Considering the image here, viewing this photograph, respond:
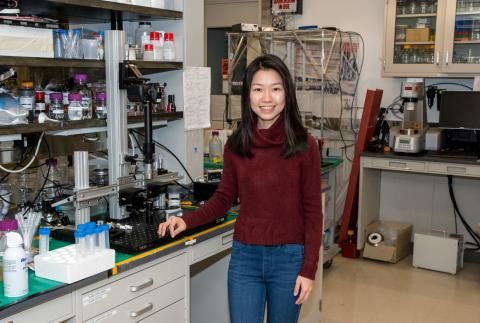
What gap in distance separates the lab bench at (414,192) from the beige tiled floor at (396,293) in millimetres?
358

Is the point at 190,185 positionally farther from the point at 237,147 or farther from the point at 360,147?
the point at 360,147

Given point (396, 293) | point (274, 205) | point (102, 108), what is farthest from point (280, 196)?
point (396, 293)

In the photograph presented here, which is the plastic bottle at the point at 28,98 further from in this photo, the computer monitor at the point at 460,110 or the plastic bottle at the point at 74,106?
the computer monitor at the point at 460,110

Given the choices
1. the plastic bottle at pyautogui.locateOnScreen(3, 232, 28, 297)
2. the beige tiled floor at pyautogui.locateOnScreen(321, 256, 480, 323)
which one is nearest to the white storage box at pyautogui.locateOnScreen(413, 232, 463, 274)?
the beige tiled floor at pyautogui.locateOnScreen(321, 256, 480, 323)

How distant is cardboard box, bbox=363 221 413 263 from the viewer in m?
4.31

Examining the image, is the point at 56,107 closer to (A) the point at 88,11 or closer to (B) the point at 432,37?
(A) the point at 88,11

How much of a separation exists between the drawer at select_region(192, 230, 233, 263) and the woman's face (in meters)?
0.71

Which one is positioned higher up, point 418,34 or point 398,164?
point 418,34

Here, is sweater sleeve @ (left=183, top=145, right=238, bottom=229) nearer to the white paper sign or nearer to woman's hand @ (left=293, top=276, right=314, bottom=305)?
woman's hand @ (left=293, top=276, right=314, bottom=305)

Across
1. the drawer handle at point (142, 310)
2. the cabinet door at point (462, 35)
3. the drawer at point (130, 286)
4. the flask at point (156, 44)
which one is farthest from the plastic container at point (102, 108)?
the cabinet door at point (462, 35)

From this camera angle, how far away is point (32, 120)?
6.68 feet

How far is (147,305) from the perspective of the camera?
2021mm

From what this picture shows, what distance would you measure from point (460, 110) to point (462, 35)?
0.59 m

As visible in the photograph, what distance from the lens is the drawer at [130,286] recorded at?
5.82 feet
